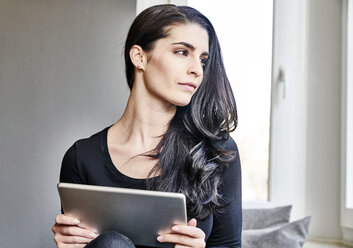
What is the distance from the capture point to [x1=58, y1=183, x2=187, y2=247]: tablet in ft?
2.97

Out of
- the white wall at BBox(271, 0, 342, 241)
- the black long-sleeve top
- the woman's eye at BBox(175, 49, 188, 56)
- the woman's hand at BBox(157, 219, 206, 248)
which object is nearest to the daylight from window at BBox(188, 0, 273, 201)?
the white wall at BBox(271, 0, 342, 241)

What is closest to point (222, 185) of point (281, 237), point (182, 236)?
point (182, 236)

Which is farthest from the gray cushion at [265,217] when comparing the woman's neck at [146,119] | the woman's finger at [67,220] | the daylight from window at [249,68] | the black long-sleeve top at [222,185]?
the woman's finger at [67,220]

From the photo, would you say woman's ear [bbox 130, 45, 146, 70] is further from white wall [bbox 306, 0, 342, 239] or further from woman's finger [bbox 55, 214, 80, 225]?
white wall [bbox 306, 0, 342, 239]

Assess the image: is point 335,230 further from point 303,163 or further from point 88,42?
point 88,42

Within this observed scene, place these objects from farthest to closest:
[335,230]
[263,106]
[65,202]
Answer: [263,106], [335,230], [65,202]

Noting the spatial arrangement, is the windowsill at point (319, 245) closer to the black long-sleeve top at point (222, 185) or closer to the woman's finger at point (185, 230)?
the black long-sleeve top at point (222, 185)

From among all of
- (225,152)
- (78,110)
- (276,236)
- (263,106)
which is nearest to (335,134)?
(263,106)

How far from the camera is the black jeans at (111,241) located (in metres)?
0.90

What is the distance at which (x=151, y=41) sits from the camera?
1098 millimetres

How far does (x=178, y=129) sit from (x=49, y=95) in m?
0.78

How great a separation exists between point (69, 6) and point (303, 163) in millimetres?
1033

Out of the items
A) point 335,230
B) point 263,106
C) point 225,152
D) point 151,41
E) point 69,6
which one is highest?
point 69,6

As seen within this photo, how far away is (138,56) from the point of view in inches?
44.2
